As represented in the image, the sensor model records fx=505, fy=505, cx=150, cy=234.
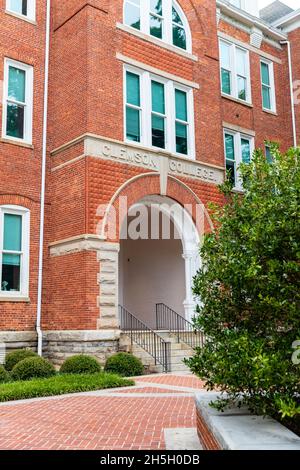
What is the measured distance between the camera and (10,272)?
563 inches

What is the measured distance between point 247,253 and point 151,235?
46.7 feet

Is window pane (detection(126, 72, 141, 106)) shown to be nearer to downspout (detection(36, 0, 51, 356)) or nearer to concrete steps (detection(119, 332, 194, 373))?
downspout (detection(36, 0, 51, 356))

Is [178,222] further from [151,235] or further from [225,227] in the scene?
[225,227]

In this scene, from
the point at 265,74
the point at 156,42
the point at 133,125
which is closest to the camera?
the point at 133,125

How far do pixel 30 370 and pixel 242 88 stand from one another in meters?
15.3

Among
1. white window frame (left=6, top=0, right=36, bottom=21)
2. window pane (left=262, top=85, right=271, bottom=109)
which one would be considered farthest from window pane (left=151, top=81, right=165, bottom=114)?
window pane (left=262, top=85, right=271, bottom=109)

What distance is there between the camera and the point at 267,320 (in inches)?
215

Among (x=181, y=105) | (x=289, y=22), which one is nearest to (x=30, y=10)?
(x=181, y=105)

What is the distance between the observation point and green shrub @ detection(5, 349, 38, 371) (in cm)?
1264

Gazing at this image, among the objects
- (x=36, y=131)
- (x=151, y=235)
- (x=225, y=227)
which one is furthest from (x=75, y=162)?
(x=225, y=227)

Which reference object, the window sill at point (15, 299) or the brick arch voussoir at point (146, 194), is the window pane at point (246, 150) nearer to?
the brick arch voussoir at point (146, 194)

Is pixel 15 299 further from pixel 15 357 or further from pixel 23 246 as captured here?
pixel 15 357

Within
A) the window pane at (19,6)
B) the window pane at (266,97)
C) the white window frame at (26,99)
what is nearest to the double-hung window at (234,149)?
the window pane at (266,97)

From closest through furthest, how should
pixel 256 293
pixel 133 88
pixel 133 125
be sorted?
pixel 256 293 < pixel 133 125 < pixel 133 88
